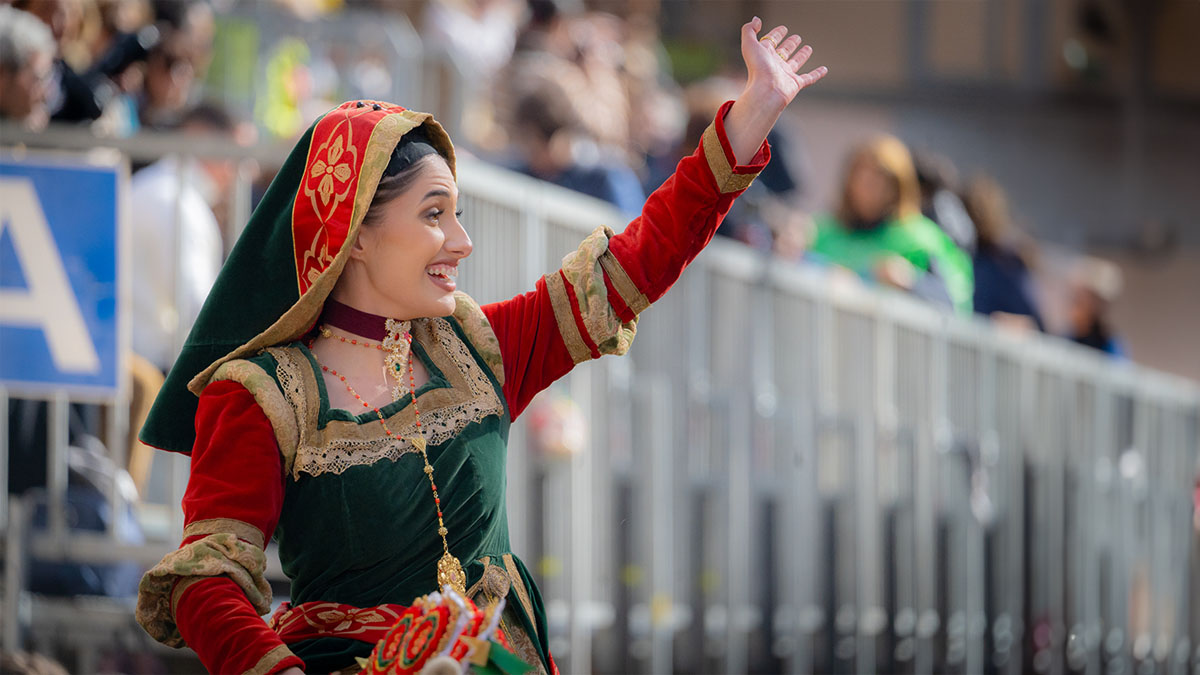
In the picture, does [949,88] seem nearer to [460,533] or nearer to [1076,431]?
[1076,431]

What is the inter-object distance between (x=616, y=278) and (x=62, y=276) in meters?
2.62

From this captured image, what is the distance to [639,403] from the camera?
21.1 feet

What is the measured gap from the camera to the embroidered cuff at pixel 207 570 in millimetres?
2717

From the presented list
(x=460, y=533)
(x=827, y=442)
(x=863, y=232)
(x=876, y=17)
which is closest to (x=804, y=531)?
(x=827, y=442)

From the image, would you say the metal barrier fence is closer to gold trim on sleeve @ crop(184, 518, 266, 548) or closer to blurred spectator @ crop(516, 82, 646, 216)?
blurred spectator @ crop(516, 82, 646, 216)

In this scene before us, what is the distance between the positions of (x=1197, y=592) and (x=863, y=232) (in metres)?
2.51

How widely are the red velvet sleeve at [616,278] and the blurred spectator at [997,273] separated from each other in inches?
215

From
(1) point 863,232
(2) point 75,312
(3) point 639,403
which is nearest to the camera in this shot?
(2) point 75,312

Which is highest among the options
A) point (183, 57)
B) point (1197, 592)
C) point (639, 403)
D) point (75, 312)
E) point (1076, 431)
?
point (183, 57)

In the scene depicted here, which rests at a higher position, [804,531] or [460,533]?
[460,533]

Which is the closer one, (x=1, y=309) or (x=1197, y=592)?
(x=1, y=309)

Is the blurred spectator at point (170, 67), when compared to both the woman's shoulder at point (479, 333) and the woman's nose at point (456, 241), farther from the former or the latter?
the woman's nose at point (456, 241)

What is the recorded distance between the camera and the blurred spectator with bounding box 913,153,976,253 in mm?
8219

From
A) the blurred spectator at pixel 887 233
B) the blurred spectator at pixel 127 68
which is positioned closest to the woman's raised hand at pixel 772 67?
the blurred spectator at pixel 127 68
